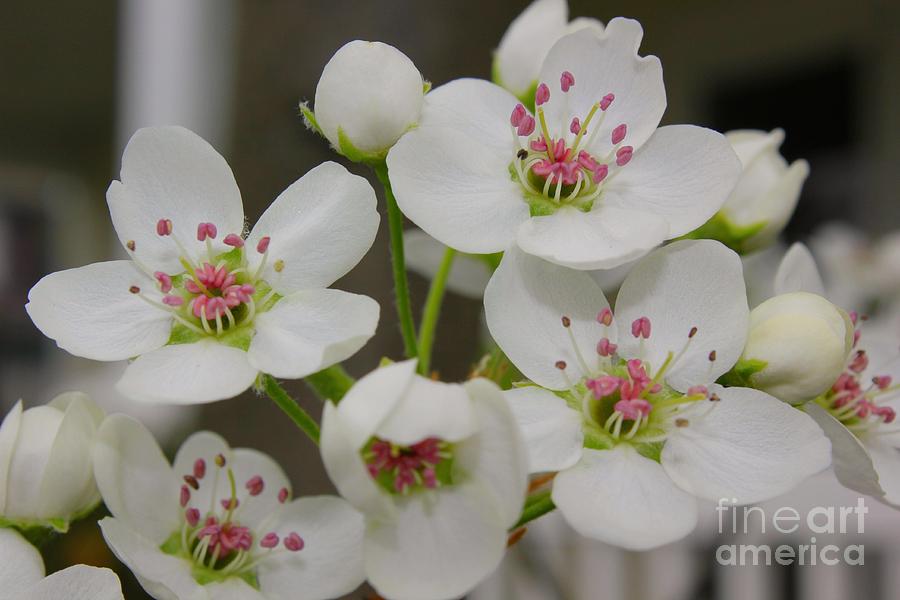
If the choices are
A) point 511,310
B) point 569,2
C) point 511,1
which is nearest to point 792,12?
point 569,2

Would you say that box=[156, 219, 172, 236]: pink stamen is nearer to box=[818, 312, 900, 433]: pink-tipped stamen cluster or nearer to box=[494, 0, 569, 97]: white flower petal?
box=[494, 0, 569, 97]: white flower petal

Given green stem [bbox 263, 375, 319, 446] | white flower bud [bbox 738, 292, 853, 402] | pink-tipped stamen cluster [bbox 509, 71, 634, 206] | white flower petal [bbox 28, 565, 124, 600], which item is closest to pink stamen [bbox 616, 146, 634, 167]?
pink-tipped stamen cluster [bbox 509, 71, 634, 206]

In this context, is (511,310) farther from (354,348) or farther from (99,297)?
(99,297)

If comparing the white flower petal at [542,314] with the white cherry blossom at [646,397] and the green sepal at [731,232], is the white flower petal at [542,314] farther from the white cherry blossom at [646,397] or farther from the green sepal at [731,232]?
the green sepal at [731,232]

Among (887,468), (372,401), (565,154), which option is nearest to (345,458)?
(372,401)

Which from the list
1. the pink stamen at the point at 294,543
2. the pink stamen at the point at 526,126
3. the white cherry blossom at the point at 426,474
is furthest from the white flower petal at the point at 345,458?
the pink stamen at the point at 526,126
